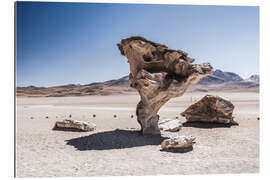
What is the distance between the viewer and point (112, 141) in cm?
773

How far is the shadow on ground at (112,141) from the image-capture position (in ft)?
23.7

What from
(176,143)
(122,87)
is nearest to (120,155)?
(176,143)

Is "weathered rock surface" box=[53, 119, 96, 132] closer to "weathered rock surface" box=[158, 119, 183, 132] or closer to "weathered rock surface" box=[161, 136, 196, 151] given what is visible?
"weathered rock surface" box=[158, 119, 183, 132]

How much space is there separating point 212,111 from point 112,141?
6426 mm

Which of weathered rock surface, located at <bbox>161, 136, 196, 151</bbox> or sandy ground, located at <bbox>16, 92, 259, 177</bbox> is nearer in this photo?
sandy ground, located at <bbox>16, 92, 259, 177</bbox>

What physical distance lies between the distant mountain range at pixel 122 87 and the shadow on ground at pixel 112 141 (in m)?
23.6

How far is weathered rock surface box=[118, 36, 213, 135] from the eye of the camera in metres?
7.77

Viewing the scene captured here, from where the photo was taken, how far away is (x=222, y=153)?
7.00 meters

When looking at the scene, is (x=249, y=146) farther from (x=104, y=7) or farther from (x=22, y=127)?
(x=22, y=127)

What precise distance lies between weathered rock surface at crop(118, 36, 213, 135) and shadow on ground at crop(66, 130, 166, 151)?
126cm

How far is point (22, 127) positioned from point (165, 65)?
22.4 feet

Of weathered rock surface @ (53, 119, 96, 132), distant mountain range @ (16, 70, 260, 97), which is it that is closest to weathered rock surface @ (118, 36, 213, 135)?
weathered rock surface @ (53, 119, 96, 132)

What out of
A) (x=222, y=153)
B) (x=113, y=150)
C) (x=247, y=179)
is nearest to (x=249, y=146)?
(x=222, y=153)

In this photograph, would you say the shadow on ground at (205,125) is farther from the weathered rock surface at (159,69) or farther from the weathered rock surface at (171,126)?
the weathered rock surface at (159,69)
